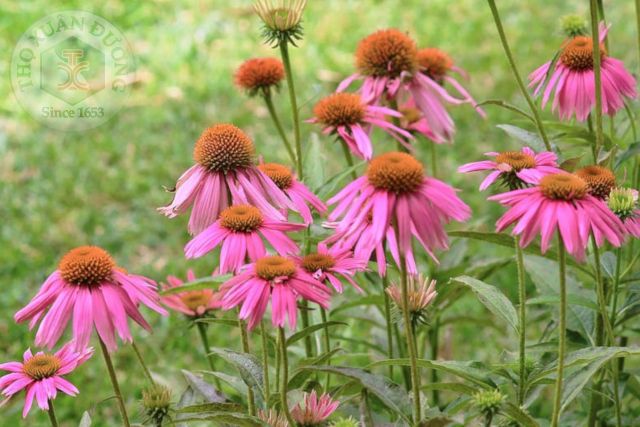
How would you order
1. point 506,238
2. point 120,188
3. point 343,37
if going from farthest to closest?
point 343,37 < point 120,188 < point 506,238

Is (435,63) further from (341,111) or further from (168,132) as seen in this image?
(168,132)

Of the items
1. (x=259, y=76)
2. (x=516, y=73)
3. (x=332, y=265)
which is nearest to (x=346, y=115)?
(x=259, y=76)

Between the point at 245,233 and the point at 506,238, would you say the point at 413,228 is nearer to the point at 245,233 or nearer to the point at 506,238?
the point at 245,233

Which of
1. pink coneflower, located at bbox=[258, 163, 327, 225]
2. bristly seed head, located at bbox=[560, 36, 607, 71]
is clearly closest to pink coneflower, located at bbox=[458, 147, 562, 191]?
pink coneflower, located at bbox=[258, 163, 327, 225]

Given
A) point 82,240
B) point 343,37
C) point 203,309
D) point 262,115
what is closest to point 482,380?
point 203,309

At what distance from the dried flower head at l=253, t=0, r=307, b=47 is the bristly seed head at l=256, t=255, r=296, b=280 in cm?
48

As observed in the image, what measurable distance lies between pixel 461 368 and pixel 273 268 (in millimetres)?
330

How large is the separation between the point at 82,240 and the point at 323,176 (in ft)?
5.65

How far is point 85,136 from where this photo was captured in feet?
12.6

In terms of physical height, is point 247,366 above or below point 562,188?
below

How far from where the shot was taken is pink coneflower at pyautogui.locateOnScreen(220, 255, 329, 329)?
1.11m

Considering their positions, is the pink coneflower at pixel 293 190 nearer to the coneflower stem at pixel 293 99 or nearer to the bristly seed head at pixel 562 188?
the coneflower stem at pixel 293 99

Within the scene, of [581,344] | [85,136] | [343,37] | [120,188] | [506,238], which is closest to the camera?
[506,238]

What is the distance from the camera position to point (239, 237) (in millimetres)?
1227
